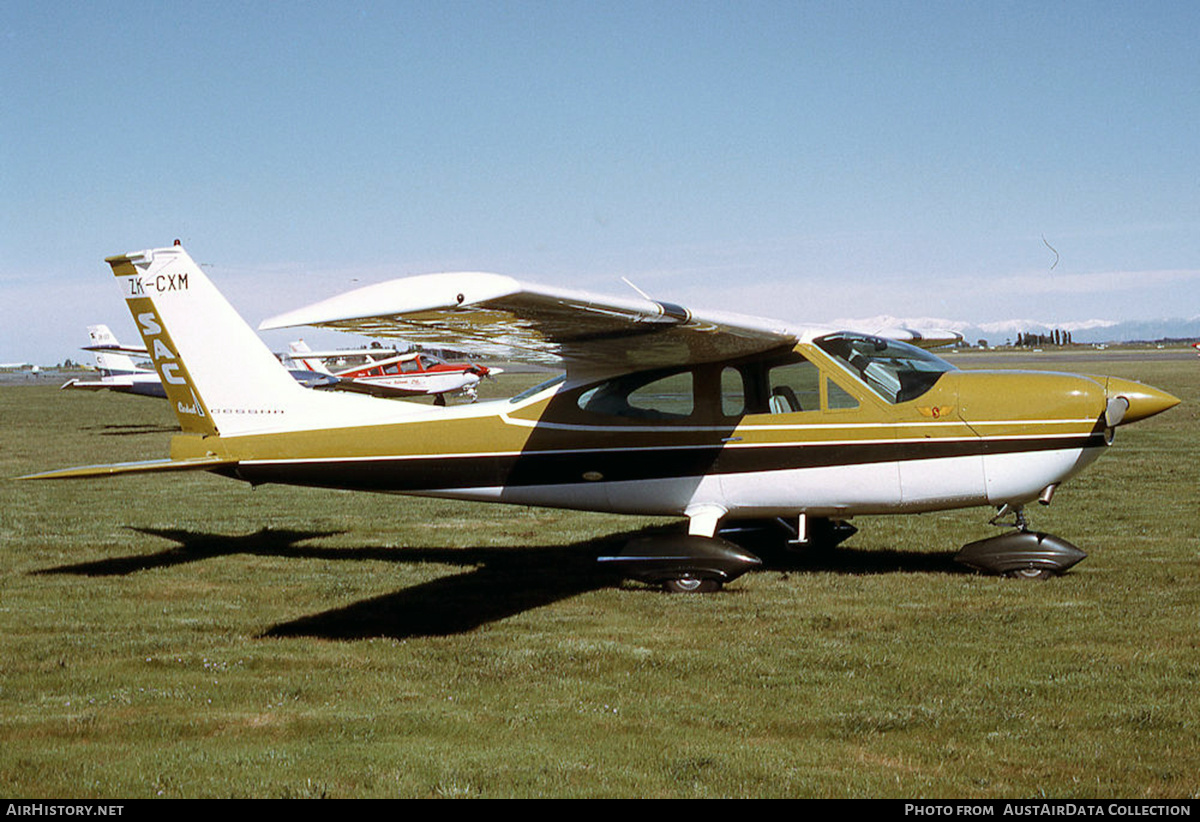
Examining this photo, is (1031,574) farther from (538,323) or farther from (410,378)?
(410,378)

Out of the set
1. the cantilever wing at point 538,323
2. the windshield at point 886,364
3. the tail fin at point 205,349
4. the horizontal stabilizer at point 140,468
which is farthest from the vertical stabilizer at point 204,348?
the windshield at point 886,364

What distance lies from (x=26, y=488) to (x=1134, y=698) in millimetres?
16036

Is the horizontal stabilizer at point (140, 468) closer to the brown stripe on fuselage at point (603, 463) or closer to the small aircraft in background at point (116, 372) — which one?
the brown stripe on fuselage at point (603, 463)

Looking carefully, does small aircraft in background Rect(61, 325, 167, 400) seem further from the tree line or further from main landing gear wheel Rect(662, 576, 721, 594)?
the tree line

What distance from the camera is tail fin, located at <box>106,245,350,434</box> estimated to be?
9.54 metres

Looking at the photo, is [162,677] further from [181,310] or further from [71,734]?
[181,310]

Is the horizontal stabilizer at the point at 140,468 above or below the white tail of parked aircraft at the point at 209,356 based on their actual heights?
below

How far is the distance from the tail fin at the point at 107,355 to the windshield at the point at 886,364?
1263 inches

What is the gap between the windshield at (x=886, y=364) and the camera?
27.2ft

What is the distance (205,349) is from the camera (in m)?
9.67

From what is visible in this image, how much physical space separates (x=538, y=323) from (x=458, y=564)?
3.47m

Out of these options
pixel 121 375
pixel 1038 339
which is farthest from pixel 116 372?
pixel 1038 339

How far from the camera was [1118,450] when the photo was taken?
712 inches
